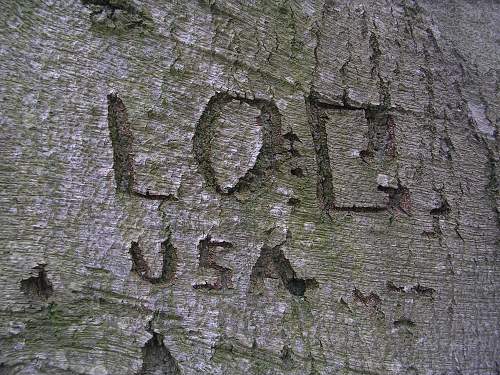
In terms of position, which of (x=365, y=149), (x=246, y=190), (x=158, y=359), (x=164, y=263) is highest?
(x=365, y=149)

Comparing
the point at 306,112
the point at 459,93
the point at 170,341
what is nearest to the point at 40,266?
the point at 170,341

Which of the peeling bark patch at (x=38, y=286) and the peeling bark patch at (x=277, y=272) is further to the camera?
the peeling bark patch at (x=277, y=272)

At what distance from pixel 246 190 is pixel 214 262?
134mm

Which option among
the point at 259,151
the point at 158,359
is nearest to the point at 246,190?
the point at 259,151

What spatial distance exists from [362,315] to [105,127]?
1.79 feet

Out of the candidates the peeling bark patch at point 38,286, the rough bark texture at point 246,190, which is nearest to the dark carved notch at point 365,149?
the rough bark texture at point 246,190

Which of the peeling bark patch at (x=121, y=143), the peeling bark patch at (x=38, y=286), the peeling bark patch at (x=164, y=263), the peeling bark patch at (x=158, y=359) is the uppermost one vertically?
the peeling bark patch at (x=121, y=143)

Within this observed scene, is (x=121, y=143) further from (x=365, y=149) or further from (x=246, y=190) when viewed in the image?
(x=365, y=149)

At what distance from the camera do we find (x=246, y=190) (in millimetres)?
891

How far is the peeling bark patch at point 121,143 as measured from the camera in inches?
32.3

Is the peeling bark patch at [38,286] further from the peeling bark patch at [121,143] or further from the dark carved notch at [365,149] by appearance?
the dark carved notch at [365,149]

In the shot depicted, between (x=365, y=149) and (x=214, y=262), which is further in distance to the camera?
(x=365, y=149)

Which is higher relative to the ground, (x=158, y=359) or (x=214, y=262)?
(x=214, y=262)

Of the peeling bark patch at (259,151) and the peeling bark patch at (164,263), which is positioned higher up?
the peeling bark patch at (259,151)
